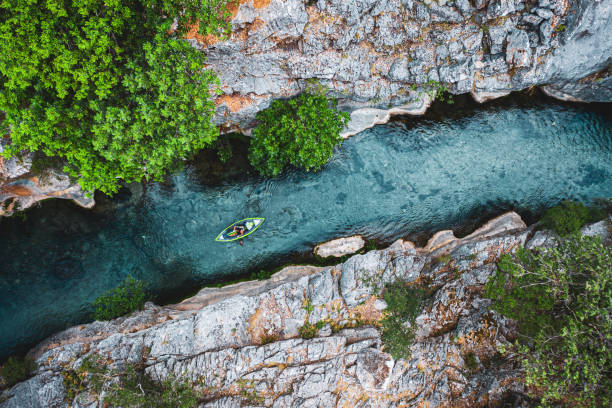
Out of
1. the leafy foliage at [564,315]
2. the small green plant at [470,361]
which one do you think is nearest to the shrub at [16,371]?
the small green plant at [470,361]

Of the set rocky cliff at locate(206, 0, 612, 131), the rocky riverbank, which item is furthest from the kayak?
rocky cliff at locate(206, 0, 612, 131)

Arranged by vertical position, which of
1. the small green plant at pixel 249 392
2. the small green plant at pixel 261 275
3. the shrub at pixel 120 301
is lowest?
the small green plant at pixel 249 392

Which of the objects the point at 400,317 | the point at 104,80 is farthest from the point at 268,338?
the point at 104,80

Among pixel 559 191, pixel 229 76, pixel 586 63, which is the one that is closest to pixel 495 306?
pixel 559 191

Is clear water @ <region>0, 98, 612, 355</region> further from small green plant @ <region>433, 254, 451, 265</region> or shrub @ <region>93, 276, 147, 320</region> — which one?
small green plant @ <region>433, 254, 451, 265</region>

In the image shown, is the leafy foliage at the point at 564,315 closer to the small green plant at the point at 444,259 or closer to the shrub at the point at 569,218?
the shrub at the point at 569,218

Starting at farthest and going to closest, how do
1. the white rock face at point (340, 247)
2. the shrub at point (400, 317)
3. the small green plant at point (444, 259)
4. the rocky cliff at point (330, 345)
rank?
the white rock face at point (340, 247) < the small green plant at point (444, 259) < the rocky cliff at point (330, 345) < the shrub at point (400, 317)

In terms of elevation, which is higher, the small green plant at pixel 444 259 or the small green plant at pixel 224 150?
the small green plant at pixel 224 150
